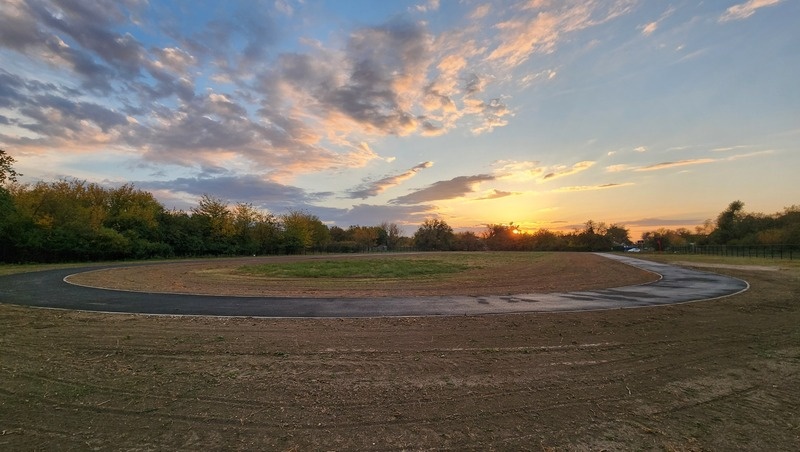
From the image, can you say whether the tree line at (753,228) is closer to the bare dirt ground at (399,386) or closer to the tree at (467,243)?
the tree at (467,243)

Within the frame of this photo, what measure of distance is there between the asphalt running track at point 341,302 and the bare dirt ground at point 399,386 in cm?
199

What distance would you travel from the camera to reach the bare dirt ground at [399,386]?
399 centimetres

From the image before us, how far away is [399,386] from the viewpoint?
17.5ft

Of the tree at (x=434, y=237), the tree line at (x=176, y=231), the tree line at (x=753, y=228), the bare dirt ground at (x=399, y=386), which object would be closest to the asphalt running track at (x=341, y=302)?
the bare dirt ground at (x=399, y=386)

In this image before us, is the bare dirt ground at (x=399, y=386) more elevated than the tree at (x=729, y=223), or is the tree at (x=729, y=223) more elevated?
the tree at (x=729, y=223)

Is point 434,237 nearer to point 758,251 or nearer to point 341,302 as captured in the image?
point 758,251

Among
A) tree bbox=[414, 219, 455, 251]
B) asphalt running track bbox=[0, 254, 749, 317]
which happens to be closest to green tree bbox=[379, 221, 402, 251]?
tree bbox=[414, 219, 455, 251]

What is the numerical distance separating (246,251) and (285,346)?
65028 millimetres

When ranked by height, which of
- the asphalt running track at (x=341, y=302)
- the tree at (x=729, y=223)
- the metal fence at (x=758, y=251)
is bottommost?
the asphalt running track at (x=341, y=302)

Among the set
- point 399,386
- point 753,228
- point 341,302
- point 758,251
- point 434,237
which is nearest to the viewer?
point 399,386

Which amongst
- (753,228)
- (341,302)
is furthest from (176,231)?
(753,228)

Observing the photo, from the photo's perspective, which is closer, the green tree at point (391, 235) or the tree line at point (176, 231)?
the tree line at point (176, 231)

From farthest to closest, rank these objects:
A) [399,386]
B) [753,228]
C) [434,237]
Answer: [434,237], [753,228], [399,386]

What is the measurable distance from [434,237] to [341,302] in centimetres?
10136
